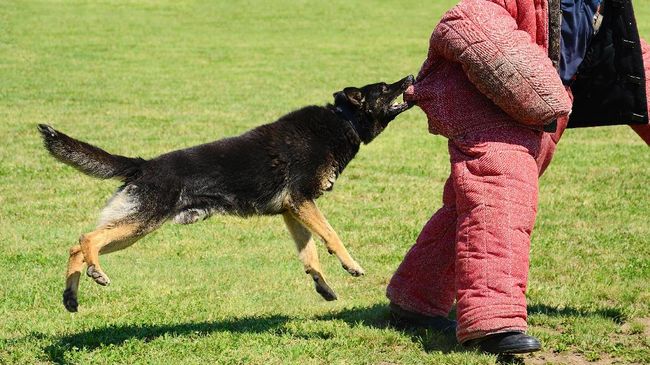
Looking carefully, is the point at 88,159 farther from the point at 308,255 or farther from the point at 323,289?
the point at 323,289

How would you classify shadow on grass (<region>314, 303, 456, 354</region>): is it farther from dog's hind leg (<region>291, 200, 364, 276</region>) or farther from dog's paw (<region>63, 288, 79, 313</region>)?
dog's paw (<region>63, 288, 79, 313</region>)

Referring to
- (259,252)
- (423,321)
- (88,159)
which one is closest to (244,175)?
(88,159)

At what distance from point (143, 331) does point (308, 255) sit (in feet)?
4.13

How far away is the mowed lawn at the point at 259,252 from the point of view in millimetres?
5234

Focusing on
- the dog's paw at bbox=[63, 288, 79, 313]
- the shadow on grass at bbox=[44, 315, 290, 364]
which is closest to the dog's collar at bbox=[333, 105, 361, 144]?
the shadow on grass at bbox=[44, 315, 290, 364]

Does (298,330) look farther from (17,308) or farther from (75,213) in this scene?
(75,213)

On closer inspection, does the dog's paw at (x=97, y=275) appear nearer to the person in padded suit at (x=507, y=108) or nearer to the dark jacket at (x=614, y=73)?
the person in padded suit at (x=507, y=108)

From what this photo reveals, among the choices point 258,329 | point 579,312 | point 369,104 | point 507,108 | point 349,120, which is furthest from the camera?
point 369,104

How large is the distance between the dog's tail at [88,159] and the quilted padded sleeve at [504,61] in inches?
80.0

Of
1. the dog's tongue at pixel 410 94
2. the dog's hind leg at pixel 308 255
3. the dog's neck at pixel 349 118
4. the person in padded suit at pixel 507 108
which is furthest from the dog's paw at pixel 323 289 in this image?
the dog's tongue at pixel 410 94

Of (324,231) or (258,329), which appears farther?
(324,231)

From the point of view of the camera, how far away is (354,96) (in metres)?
6.56

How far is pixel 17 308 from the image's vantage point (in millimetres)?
6133

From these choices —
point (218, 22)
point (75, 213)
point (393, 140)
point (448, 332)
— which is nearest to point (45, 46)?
point (218, 22)
